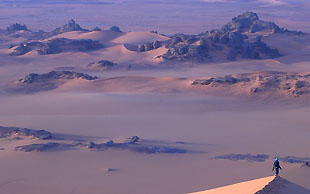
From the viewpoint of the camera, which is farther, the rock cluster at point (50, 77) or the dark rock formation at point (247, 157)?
the rock cluster at point (50, 77)

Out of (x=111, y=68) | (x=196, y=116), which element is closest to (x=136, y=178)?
(x=196, y=116)

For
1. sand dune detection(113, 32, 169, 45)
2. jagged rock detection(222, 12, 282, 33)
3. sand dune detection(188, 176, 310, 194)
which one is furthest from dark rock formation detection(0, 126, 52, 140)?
jagged rock detection(222, 12, 282, 33)

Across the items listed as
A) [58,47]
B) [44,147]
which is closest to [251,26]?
[58,47]

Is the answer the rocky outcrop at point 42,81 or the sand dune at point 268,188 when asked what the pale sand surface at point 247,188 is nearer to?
the sand dune at point 268,188

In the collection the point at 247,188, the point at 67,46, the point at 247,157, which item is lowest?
the point at 67,46

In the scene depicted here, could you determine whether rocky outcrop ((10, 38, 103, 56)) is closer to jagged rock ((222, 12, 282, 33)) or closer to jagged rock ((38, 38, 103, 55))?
jagged rock ((38, 38, 103, 55))

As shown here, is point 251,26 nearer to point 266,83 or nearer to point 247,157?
point 266,83

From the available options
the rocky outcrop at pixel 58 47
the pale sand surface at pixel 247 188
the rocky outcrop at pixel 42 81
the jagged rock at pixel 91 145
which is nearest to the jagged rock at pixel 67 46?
the rocky outcrop at pixel 58 47

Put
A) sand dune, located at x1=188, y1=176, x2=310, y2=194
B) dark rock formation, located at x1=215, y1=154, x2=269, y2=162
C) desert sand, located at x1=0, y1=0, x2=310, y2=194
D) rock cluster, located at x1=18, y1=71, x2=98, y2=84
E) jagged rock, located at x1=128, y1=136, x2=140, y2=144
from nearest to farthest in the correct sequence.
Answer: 1. sand dune, located at x1=188, y1=176, x2=310, y2=194
2. desert sand, located at x1=0, y1=0, x2=310, y2=194
3. dark rock formation, located at x1=215, y1=154, x2=269, y2=162
4. jagged rock, located at x1=128, y1=136, x2=140, y2=144
5. rock cluster, located at x1=18, y1=71, x2=98, y2=84
